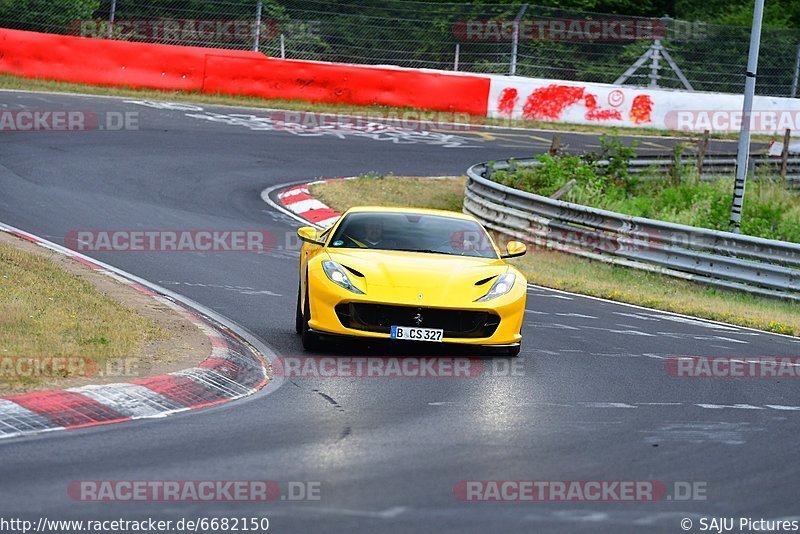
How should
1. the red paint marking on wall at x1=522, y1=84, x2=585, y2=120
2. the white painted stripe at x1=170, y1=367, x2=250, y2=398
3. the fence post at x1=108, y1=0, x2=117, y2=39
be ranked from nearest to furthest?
1. the white painted stripe at x1=170, y1=367, x2=250, y2=398
2. the fence post at x1=108, y1=0, x2=117, y2=39
3. the red paint marking on wall at x1=522, y1=84, x2=585, y2=120

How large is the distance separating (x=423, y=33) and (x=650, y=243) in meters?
14.9

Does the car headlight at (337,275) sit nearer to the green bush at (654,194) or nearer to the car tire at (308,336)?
the car tire at (308,336)

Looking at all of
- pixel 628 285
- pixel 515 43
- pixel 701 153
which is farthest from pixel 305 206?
pixel 515 43

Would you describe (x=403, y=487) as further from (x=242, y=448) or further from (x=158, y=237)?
(x=158, y=237)

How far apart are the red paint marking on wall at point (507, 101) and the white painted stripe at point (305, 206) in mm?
12529

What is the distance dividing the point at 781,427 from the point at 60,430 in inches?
183

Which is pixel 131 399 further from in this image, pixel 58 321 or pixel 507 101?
pixel 507 101

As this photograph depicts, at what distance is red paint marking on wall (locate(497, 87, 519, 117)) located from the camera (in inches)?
1334

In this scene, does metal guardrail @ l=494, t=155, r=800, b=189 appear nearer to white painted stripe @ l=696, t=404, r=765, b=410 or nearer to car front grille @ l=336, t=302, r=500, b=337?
car front grille @ l=336, t=302, r=500, b=337

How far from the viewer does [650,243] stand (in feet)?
62.3

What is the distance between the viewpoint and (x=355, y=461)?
683 cm

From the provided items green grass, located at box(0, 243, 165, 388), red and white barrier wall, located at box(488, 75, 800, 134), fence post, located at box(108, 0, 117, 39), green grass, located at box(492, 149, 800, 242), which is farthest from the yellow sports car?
red and white barrier wall, located at box(488, 75, 800, 134)

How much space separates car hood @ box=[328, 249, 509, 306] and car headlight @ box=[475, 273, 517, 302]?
0.05m

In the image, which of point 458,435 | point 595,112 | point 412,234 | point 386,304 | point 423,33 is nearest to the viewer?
point 458,435
